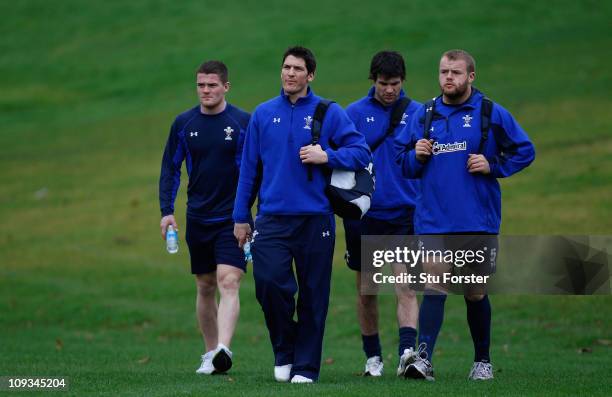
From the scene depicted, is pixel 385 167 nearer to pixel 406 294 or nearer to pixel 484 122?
pixel 406 294

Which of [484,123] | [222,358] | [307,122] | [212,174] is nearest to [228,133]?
[212,174]

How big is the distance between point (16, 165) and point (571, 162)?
1924 centimetres

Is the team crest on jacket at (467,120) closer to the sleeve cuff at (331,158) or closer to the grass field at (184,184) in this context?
the sleeve cuff at (331,158)

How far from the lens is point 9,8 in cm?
7619

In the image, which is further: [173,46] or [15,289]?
[173,46]

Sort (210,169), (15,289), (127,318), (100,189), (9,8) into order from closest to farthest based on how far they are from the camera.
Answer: (210,169) < (127,318) < (15,289) < (100,189) < (9,8)

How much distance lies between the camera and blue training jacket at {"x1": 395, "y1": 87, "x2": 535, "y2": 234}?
A: 10797mm

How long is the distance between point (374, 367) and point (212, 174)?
7.95 feet

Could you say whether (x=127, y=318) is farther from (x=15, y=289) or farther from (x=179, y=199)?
(x=179, y=199)

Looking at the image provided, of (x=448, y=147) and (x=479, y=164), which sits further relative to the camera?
(x=448, y=147)

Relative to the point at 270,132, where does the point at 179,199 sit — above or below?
below

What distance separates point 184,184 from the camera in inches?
1355

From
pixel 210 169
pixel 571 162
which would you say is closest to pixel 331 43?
pixel 571 162

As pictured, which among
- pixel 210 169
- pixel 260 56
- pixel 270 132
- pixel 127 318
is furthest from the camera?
pixel 260 56
